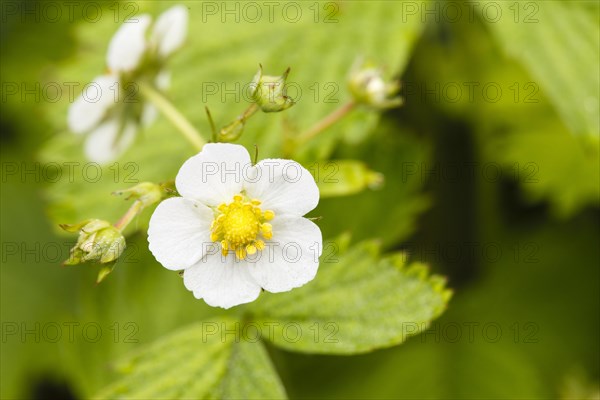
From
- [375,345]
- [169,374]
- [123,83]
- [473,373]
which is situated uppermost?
[123,83]

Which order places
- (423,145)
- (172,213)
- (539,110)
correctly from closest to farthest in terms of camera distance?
(172,213)
(423,145)
(539,110)

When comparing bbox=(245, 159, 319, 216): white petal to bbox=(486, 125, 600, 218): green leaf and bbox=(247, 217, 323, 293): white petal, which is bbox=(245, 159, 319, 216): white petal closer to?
bbox=(247, 217, 323, 293): white petal

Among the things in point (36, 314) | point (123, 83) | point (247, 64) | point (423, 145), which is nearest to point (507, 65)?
point (423, 145)

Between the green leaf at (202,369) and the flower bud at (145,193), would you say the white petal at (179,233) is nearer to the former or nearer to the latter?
the flower bud at (145,193)

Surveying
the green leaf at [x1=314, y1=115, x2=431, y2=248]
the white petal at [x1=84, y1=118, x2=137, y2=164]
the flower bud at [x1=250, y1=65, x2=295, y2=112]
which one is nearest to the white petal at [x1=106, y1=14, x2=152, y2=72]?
the white petal at [x1=84, y1=118, x2=137, y2=164]

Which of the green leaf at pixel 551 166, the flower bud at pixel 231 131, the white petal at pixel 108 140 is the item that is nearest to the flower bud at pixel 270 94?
the flower bud at pixel 231 131

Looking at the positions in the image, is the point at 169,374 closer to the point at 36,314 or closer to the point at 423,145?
the point at 423,145

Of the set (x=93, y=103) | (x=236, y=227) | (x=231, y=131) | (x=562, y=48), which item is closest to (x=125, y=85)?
(x=93, y=103)

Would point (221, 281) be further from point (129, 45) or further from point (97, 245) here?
point (129, 45)
